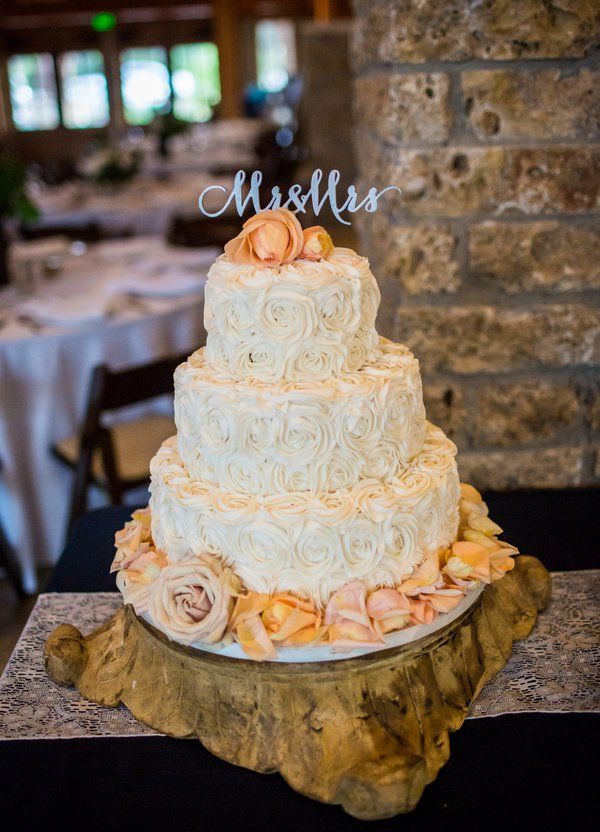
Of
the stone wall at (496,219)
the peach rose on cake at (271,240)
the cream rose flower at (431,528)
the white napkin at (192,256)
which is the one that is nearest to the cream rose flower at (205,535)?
the cream rose flower at (431,528)

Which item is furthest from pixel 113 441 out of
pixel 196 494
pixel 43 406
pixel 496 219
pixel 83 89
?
pixel 83 89

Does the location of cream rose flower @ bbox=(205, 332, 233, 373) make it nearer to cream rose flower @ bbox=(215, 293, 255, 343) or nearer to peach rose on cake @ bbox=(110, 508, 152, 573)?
cream rose flower @ bbox=(215, 293, 255, 343)

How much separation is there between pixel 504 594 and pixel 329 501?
0.51 meters

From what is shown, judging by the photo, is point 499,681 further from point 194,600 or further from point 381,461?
point 194,600

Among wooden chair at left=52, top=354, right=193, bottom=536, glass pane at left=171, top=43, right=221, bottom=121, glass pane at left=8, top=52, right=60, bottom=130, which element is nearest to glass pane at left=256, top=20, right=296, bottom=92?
glass pane at left=171, top=43, right=221, bottom=121

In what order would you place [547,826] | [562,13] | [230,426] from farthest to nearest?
[562,13] < [230,426] < [547,826]

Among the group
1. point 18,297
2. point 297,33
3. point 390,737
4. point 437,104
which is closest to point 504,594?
point 390,737

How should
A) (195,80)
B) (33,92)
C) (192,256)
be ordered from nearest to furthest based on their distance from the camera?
A: (192,256) → (33,92) → (195,80)

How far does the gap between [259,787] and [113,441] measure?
75.2 inches

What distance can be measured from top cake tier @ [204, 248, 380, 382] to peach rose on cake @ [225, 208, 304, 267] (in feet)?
0.05

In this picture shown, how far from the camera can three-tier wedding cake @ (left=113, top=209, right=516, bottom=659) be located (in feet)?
4.60

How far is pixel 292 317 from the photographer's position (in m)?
1.45

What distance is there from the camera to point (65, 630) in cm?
166

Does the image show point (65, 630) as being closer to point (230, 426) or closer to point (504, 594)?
point (230, 426)
